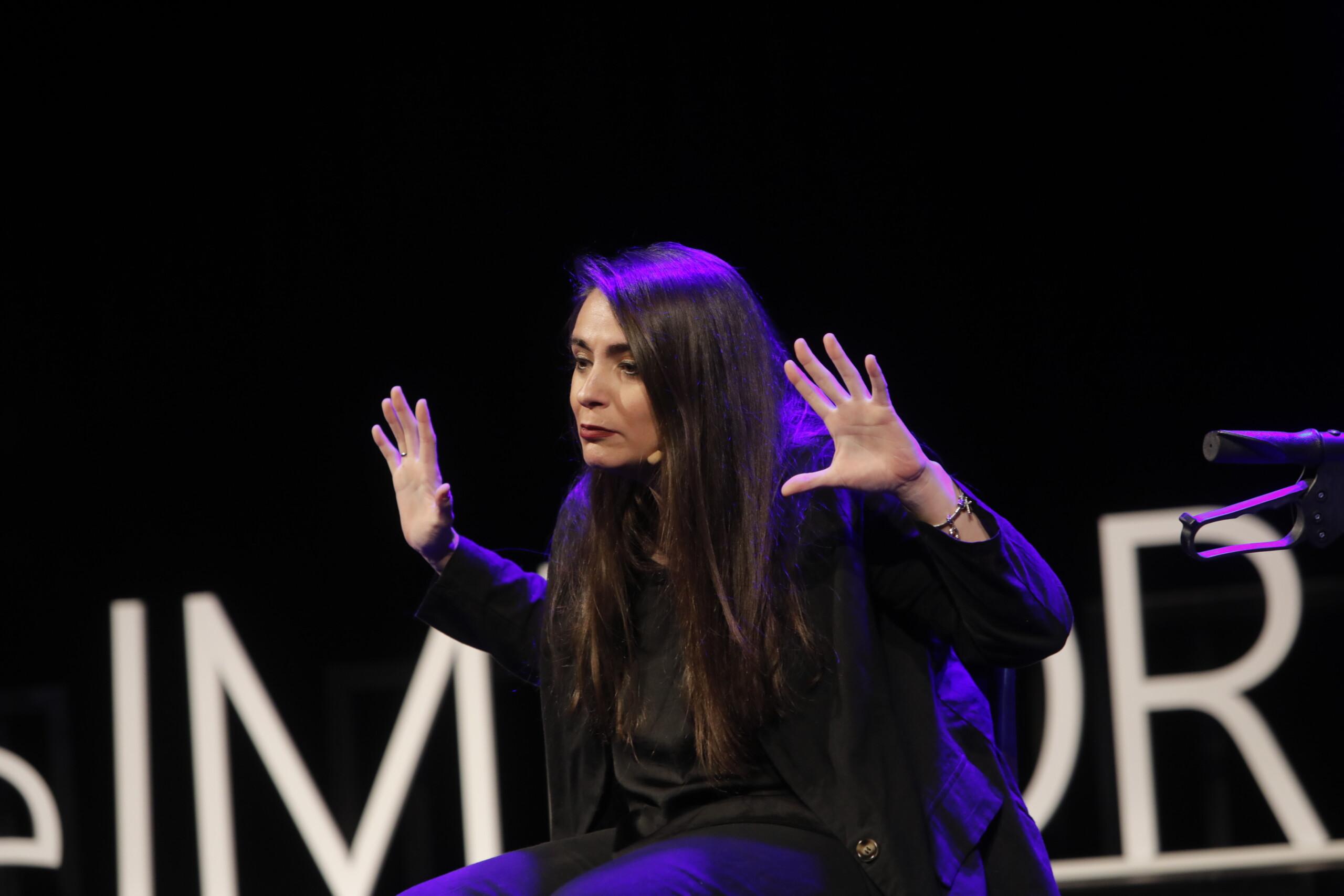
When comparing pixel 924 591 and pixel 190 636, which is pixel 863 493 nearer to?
pixel 924 591

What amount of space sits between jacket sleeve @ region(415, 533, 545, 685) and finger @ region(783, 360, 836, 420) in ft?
1.82

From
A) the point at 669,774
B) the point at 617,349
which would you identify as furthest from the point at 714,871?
the point at 617,349

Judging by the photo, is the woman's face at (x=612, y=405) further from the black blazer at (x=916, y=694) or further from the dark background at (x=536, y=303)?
the dark background at (x=536, y=303)

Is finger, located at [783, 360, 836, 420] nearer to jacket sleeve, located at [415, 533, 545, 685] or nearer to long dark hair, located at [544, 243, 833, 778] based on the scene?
long dark hair, located at [544, 243, 833, 778]

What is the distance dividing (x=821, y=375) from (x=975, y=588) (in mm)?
299

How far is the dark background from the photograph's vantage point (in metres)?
2.87

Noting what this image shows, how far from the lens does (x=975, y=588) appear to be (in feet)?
4.95

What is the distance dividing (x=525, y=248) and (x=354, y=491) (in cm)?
69

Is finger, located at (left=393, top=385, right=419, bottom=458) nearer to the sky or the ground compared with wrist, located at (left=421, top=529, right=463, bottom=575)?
nearer to the sky

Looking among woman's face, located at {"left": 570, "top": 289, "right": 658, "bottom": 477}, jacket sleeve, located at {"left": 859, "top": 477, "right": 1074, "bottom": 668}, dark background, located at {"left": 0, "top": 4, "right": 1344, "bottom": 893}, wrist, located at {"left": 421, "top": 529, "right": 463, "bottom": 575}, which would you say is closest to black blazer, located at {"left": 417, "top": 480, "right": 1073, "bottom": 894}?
jacket sleeve, located at {"left": 859, "top": 477, "right": 1074, "bottom": 668}

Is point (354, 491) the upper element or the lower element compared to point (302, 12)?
lower

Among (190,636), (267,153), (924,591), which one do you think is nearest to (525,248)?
(267,153)

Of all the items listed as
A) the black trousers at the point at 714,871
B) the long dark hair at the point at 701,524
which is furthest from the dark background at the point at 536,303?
the black trousers at the point at 714,871

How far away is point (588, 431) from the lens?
1776 millimetres
